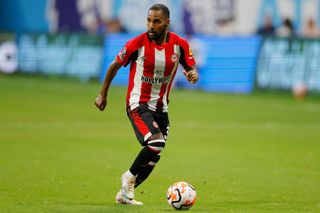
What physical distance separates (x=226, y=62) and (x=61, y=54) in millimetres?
6563

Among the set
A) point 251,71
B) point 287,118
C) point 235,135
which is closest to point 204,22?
point 251,71

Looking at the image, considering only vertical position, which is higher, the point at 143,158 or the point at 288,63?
the point at 143,158

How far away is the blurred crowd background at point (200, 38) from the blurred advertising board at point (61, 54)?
0.03 metres

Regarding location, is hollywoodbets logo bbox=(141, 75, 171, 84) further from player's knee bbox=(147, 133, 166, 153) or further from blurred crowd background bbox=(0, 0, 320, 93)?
blurred crowd background bbox=(0, 0, 320, 93)

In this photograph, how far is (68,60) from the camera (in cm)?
3055

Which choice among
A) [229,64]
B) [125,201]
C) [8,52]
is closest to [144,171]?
[125,201]

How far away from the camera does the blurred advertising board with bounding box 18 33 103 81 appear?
29812 millimetres

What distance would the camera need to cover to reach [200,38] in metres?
27.7

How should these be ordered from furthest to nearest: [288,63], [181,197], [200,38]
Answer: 1. [200,38]
2. [288,63]
3. [181,197]

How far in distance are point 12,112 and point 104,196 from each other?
38.0 ft

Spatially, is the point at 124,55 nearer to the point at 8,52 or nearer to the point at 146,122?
the point at 146,122

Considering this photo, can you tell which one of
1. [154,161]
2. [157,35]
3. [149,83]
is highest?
[157,35]

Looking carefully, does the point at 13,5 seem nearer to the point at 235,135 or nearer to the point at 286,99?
the point at 286,99

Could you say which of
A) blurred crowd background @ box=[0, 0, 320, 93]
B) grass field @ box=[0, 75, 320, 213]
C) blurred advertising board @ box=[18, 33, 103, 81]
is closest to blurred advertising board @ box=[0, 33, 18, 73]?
blurred crowd background @ box=[0, 0, 320, 93]
